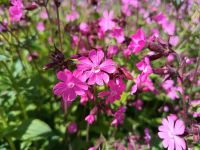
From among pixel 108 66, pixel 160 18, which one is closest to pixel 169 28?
pixel 160 18

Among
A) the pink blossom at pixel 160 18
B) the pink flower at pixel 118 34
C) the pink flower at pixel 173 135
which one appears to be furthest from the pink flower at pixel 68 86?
the pink blossom at pixel 160 18

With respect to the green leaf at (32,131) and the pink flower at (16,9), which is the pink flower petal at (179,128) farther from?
the pink flower at (16,9)

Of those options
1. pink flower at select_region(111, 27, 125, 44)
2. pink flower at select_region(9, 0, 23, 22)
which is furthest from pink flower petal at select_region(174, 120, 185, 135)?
pink flower at select_region(9, 0, 23, 22)

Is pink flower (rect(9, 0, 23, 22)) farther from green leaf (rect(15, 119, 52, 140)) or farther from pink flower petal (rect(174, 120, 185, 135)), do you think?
pink flower petal (rect(174, 120, 185, 135))

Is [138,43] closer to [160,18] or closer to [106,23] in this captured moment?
[106,23]

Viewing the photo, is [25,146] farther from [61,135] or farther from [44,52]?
[44,52]

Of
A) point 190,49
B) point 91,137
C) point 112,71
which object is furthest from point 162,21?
point 112,71

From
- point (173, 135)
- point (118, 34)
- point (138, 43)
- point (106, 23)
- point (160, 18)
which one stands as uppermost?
point (160, 18)
